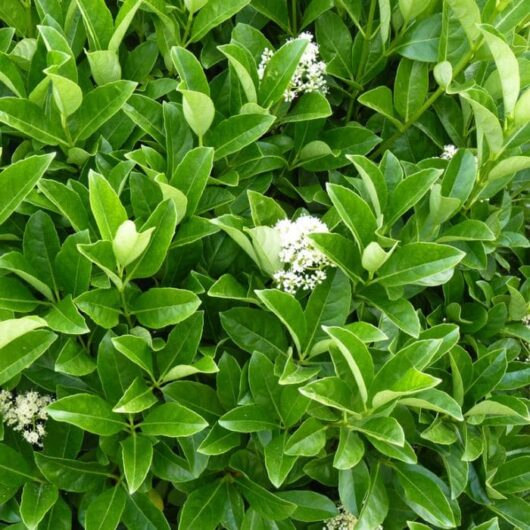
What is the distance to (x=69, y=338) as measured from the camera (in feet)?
3.93

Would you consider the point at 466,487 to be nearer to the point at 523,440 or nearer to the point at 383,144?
the point at 523,440

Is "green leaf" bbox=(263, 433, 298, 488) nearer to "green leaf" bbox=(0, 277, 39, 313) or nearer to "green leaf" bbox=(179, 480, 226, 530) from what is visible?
"green leaf" bbox=(179, 480, 226, 530)

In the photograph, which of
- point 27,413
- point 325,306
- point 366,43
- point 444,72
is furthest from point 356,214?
point 27,413

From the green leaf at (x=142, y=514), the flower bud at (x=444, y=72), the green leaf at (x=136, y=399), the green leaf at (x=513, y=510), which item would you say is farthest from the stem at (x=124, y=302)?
the green leaf at (x=513, y=510)

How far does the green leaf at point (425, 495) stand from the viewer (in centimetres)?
124

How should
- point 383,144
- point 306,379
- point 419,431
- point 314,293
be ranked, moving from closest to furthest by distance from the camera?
1. point 306,379
2. point 314,293
3. point 419,431
4. point 383,144

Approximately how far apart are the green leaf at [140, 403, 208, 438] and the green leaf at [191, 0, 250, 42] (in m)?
0.75

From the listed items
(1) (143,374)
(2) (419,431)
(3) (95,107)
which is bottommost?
(2) (419,431)

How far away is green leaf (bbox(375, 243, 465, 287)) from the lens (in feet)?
3.85

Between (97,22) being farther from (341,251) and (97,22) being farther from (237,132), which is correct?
(341,251)

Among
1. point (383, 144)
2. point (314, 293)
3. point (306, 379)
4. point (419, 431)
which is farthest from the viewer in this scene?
point (383, 144)

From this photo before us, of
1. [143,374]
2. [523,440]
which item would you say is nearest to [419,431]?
[523,440]

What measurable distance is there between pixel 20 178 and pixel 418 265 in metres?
0.69

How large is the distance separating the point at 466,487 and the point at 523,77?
87 centimetres
